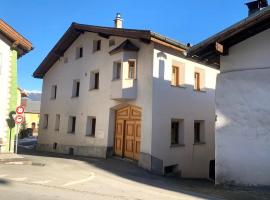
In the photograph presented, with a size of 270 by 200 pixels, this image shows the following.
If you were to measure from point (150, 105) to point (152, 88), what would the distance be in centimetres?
80

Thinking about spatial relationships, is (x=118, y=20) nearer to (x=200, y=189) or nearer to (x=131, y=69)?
(x=131, y=69)

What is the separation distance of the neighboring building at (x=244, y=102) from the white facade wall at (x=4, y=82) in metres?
9.45

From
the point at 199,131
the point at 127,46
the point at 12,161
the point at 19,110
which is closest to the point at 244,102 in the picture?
the point at 127,46

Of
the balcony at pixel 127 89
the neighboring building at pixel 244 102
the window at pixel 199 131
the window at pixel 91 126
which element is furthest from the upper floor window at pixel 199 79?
the neighboring building at pixel 244 102

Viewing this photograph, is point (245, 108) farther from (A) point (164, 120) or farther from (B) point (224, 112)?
(A) point (164, 120)

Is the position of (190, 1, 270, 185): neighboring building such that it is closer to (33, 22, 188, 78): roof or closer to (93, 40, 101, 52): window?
(33, 22, 188, 78): roof

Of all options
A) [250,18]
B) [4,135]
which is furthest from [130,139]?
[250,18]

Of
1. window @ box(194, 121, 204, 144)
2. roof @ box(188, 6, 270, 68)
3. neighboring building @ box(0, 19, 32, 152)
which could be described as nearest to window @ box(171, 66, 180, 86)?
window @ box(194, 121, 204, 144)

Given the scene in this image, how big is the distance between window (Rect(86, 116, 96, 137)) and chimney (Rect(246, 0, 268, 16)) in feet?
33.6

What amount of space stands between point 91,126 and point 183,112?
5.76 m

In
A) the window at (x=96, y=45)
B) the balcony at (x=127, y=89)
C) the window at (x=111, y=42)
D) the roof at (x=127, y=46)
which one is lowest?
the balcony at (x=127, y=89)

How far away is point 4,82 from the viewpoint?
598 inches

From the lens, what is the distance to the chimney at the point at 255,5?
13164mm

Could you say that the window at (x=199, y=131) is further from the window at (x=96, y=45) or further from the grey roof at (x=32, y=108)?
the grey roof at (x=32, y=108)
